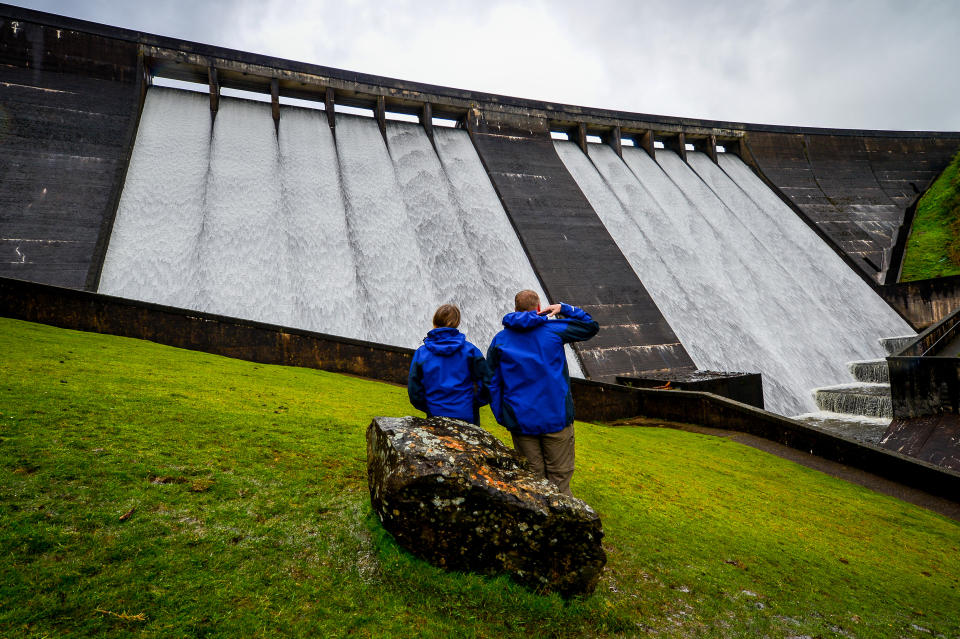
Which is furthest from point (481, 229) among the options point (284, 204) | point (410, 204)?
point (284, 204)

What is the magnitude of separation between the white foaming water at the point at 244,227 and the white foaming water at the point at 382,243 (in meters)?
1.91

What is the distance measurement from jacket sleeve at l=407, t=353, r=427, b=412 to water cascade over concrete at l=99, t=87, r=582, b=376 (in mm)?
8140

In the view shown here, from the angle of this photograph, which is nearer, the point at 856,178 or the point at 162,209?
the point at 162,209

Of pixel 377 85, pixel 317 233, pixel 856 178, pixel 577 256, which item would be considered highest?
pixel 856 178

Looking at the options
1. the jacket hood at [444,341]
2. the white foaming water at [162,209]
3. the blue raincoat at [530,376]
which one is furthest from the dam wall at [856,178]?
the white foaming water at [162,209]

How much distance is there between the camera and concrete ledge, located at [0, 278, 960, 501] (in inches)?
265

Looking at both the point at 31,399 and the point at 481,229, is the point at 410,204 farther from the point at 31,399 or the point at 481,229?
the point at 31,399

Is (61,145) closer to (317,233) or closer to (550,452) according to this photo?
(317,233)

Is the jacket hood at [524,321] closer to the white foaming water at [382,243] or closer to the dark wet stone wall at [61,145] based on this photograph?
the white foaming water at [382,243]

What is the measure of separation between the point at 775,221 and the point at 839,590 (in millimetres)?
21339

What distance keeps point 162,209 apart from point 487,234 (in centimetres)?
855

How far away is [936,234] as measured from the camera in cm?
1991

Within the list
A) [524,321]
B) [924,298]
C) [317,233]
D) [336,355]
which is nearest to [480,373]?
[524,321]

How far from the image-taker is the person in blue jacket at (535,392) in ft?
9.59
